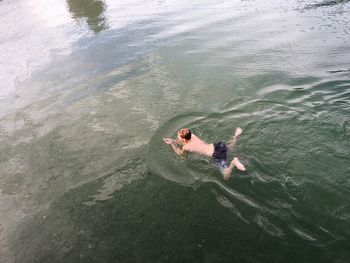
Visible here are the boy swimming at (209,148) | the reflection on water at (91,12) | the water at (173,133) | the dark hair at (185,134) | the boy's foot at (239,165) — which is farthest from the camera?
the reflection on water at (91,12)

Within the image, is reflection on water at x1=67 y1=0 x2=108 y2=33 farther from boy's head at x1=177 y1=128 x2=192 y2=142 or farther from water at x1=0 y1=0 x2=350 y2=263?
boy's head at x1=177 y1=128 x2=192 y2=142

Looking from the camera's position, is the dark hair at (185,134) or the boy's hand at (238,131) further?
the boy's hand at (238,131)

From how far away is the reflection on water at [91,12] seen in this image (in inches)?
717

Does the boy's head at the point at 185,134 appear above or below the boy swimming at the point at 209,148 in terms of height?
above

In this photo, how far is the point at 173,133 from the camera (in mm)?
8836

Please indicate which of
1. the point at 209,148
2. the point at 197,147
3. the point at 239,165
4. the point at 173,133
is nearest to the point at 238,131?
the point at 209,148

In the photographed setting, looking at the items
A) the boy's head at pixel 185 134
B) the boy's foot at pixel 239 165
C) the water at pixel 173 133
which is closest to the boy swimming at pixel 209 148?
the boy's head at pixel 185 134

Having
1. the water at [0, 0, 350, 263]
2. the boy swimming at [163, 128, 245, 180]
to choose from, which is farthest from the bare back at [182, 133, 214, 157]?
the water at [0, 0, 350, 263]

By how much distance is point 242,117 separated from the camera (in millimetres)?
8836

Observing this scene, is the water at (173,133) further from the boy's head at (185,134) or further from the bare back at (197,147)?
the boy's head at (185,134)

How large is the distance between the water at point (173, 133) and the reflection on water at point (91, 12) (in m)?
2.95

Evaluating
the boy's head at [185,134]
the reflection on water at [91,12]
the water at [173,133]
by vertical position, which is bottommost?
the water at [173,133]

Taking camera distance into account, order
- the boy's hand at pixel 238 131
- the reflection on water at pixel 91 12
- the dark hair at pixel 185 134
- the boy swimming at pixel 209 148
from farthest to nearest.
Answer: the reflection on water at pixel 91 12 < the boy's hand at pixel 238 131 < the dark hair at pixel 185 134 < the boy swimming at pixel 209 148

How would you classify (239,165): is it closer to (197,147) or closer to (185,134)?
(197,147)
